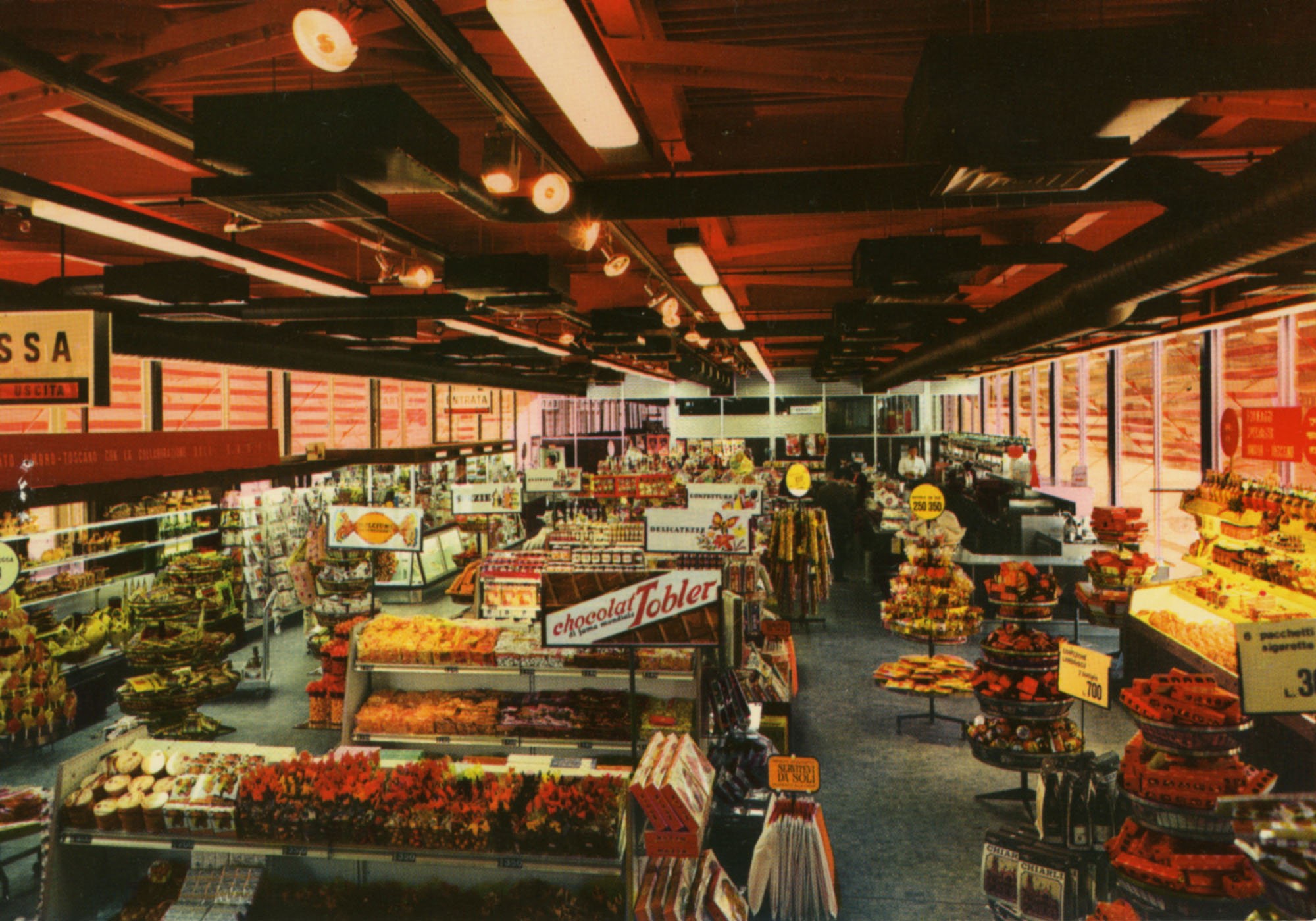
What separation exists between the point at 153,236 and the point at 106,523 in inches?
257

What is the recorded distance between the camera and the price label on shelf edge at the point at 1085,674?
4.49 m

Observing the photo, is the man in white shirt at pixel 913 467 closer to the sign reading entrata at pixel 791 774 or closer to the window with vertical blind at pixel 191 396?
the window with vertical blind at pixel 191 396

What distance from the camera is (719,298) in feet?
22.0

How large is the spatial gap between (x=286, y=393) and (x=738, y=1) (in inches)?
546

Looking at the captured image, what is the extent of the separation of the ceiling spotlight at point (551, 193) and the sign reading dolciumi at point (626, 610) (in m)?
1.91

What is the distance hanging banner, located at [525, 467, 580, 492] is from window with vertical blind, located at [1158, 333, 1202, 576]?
33.1 feet

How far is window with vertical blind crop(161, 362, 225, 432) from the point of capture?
39.0 ft

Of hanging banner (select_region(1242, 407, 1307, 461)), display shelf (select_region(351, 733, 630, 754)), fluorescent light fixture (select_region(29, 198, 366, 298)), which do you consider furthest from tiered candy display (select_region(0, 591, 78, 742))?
hanging banner (select_region(1242, 407, 1307, 461))

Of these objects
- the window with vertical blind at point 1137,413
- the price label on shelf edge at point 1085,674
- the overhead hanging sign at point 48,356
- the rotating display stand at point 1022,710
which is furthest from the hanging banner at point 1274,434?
the overhead hanging sign at point 48,356

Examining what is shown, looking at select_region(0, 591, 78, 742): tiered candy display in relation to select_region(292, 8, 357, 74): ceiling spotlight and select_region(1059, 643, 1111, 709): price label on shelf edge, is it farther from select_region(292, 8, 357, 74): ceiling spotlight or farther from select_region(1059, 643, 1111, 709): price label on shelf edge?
select_region(1059, 643, 1111, 709): price label on shelf edge

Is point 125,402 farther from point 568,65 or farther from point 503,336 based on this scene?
point 568,65

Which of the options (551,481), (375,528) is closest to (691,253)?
(375,528)

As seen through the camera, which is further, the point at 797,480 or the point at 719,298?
the point at 797,480

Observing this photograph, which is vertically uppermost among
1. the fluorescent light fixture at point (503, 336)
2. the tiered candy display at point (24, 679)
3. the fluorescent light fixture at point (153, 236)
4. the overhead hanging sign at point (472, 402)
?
the fluorescent light fixture at point (503, 336)
